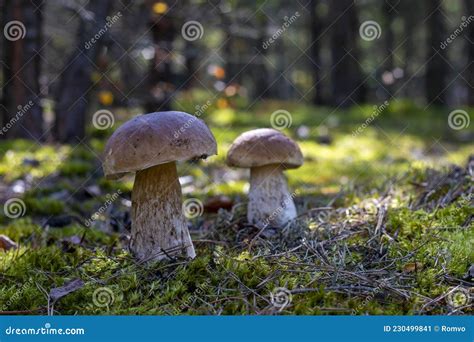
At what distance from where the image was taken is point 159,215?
320 centimetres

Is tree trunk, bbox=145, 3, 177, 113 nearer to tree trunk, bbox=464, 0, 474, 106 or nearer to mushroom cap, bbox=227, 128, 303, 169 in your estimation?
mushroom cap, bbox=227, 128, 303, 169

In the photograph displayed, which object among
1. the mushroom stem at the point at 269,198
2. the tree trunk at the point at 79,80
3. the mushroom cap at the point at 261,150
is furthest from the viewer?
the tree trunk at the point at 79,80

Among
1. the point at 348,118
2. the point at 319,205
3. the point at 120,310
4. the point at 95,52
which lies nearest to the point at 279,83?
the point at 348,118

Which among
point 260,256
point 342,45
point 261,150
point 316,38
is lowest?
point 260,256

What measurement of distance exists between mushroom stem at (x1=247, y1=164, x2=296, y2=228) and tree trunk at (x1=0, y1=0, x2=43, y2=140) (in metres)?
5.51

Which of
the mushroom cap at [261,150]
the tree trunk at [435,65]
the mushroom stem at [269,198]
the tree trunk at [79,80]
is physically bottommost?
the mushroom stem at [269,198]

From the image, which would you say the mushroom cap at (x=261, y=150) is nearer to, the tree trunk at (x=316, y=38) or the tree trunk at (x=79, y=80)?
the tree trunk at (x=79, y=80)

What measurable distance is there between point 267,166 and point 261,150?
1.01 feet

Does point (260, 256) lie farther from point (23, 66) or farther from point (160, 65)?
point (23, 66)

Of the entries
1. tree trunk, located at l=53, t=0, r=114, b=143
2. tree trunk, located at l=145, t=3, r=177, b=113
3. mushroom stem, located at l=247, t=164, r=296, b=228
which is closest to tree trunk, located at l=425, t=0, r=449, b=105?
tree trunk, located at l=145, t=3, r=177, b=113

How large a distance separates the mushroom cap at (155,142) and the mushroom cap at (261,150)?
31.1 inches

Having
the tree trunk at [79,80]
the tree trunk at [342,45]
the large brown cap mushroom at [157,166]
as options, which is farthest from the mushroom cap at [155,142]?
the tree trunk at [342,45]

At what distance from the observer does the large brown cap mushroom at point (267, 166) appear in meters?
3.77

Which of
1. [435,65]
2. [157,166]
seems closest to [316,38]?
[435,65]
